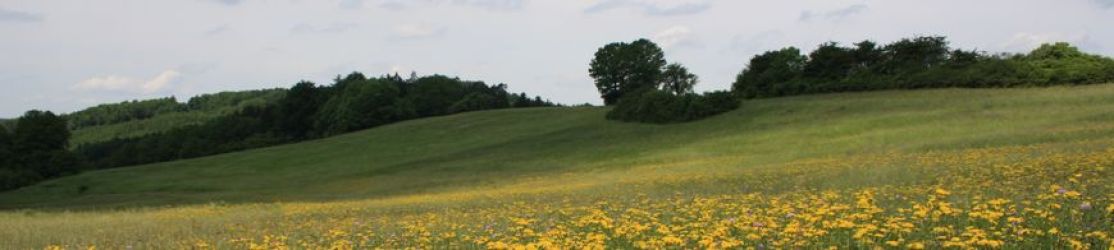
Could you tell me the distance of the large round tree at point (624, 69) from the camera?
378 feet

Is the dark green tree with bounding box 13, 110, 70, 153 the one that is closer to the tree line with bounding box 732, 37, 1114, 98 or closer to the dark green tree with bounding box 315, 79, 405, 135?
the dark green tree with bounding box 315, 79, 405, 135

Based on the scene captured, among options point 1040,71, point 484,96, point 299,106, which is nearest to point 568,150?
point 1040,71

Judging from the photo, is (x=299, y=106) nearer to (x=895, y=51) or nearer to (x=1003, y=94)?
(x=895, y=51)

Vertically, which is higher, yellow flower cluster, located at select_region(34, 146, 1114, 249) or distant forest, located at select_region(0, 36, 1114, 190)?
distant forest, located at select_region(0, 36, 1114, 190)

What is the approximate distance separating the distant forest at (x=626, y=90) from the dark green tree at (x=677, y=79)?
8.0 inches

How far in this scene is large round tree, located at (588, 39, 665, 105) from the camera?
115 metres

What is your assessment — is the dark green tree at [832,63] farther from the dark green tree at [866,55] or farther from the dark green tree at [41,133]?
the dark green tree at [41,133]

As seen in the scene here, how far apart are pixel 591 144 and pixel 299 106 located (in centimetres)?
8307

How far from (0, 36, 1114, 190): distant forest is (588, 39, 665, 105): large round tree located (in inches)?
5.7

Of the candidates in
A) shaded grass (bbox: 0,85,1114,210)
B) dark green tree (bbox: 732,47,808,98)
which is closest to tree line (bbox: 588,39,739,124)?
dark green tree (bbox: 732,47,808,98)

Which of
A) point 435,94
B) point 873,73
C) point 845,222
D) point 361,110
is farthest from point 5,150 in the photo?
point 845,222

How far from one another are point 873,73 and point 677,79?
5135 cm

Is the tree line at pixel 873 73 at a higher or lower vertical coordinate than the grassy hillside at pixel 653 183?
higher

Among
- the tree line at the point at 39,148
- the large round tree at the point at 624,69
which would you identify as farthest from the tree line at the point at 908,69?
the tree line at the point at 39,148
